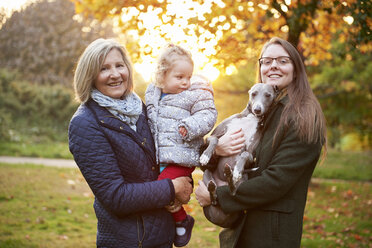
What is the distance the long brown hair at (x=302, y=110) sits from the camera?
2332mm

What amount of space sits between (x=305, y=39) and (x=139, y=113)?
545 cm

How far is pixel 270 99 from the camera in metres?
2.64

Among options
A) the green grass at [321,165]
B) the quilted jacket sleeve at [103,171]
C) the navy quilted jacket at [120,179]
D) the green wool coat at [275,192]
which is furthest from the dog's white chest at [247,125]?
the green grass at [321,165]

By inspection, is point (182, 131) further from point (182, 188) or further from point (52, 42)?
point (52, 42)

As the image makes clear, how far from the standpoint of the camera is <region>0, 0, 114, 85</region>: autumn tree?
15988 millimetres

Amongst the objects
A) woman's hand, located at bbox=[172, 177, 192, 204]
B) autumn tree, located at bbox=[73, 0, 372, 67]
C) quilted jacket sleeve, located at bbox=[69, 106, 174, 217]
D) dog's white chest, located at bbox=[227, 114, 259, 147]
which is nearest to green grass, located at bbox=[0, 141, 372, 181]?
autumn tree, located at bbox=[73, 0, 372, 67]

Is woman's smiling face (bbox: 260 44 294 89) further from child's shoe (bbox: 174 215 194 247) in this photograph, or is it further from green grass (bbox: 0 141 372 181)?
green grass (bbox: 0 141 372 181)

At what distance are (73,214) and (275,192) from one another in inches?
→ 193

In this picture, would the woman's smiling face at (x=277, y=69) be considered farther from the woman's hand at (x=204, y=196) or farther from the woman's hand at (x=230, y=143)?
the woman's hand at (x=204, y=196)

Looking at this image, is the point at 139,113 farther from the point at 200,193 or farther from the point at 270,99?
the point at 270,99

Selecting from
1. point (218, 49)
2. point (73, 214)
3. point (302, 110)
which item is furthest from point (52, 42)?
point (302, 110)

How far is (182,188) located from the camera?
2500 millimetres

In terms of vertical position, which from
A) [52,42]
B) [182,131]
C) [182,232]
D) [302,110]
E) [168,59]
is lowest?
[182,232]

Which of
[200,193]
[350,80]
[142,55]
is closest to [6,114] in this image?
[142,55]
